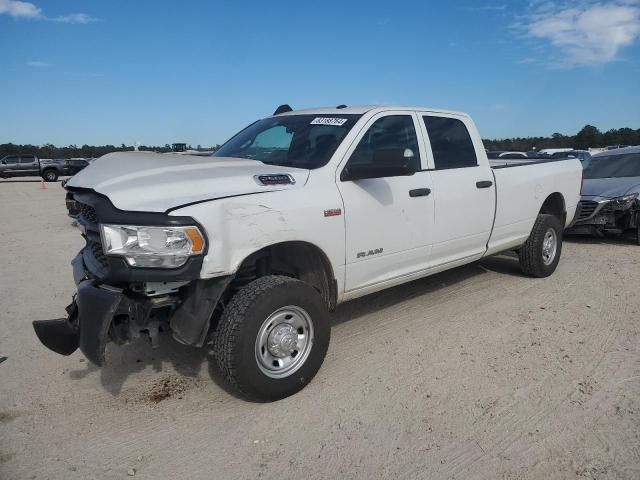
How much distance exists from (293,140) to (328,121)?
335 millimetres

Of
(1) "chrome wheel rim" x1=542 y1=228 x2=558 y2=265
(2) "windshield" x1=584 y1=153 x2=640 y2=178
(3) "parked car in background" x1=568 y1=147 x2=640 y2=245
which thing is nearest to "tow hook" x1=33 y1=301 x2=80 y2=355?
(1) "chrome wheel rim" x1=542 y1=228 x2=558 y2=265

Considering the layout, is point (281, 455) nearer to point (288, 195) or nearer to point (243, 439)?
point (243, 439)

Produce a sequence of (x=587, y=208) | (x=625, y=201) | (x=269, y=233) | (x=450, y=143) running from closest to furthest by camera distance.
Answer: (x=269, y=233) < (x=450, y=143) < (x=625, y=201) < (x=587, y=208)

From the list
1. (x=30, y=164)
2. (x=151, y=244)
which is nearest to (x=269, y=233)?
(x=151, y=244)


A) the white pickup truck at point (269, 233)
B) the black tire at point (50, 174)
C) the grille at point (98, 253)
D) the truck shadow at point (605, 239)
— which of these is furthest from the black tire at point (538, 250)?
the black tire at point (50, 174)

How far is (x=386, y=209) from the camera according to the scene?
389 centimetres

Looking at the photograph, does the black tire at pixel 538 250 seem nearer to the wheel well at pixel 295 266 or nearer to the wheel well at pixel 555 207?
the wheel well at pixel 555 207

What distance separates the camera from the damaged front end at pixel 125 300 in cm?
280

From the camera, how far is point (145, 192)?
9.40ft

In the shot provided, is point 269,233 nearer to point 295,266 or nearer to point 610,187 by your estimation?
point 295,266

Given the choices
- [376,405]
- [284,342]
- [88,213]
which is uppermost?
[88,213]

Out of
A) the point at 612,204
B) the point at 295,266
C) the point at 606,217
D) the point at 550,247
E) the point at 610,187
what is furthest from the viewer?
the point at 610,187

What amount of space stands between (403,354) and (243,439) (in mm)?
1580

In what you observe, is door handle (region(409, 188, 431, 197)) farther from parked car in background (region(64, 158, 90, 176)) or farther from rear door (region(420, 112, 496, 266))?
parked car in background (region(64, 158, 90, 176))
